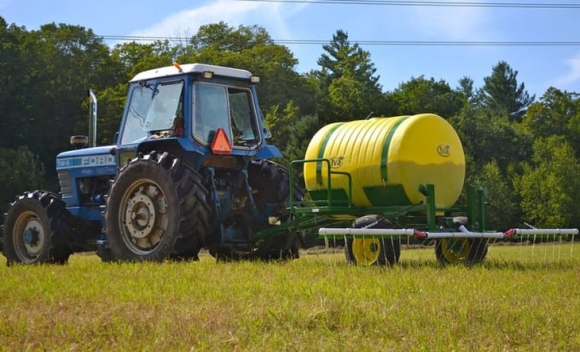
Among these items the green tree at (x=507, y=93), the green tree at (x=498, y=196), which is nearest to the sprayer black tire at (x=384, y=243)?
the green tree at (x=498, y=196)

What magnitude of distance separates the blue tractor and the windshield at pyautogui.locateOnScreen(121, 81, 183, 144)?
2 centimetres

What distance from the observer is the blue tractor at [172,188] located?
12375 millimetres

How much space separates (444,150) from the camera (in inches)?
516

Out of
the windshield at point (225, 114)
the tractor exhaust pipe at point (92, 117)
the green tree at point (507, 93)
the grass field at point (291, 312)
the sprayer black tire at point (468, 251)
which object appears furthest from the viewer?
the green tree at point (507, 93)

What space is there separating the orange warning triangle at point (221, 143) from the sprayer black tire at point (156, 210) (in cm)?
64

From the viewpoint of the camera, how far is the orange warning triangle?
12.9 metres

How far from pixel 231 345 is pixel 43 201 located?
9.43m

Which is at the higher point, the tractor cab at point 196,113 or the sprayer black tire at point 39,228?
the tractor cab at point 196,113

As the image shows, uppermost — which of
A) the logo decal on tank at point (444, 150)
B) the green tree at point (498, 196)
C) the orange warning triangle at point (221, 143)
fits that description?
the orange warning triangle at point (221, 143)

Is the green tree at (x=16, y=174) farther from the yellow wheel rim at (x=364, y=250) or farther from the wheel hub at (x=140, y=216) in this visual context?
the yellow wheel rim at (x=364, y=250)

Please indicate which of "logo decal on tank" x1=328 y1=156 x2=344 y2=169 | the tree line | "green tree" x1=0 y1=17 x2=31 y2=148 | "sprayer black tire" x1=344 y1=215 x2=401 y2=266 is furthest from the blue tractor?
"green tree" x1=0 y1=17 x2=31 y2=148

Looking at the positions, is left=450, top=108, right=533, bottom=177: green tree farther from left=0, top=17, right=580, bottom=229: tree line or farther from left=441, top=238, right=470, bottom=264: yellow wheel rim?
left=441, top=238, right=470, bottom=264: yellow wheel rim

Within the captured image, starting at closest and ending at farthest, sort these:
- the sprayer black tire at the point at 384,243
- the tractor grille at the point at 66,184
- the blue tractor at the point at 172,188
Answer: the sprayer black tire at the point at 384,243 < the blue tractor at the point at 172,188 < the tractor grille at the point at 66,184

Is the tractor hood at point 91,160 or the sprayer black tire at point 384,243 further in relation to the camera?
the tractor hood at point 91,160
